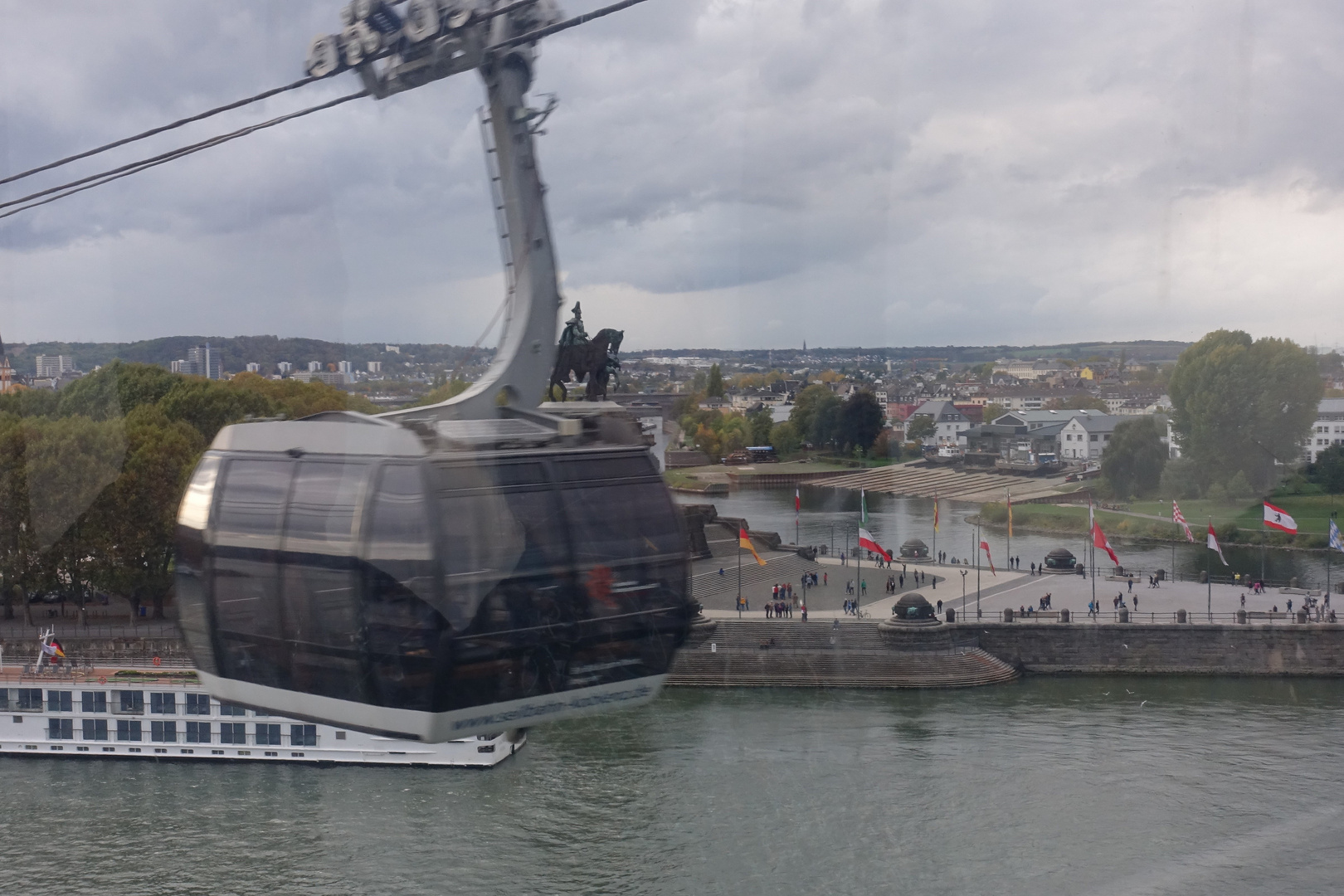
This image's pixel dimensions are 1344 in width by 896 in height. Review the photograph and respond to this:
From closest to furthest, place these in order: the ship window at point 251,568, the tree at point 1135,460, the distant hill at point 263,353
A: the ship window at point 251,568
the distant hill at point 263,353
the tree at point 1135,460

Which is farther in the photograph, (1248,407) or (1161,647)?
(1248,407)

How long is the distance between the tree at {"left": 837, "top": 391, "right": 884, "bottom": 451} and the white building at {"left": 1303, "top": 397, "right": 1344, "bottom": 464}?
7.57 metres

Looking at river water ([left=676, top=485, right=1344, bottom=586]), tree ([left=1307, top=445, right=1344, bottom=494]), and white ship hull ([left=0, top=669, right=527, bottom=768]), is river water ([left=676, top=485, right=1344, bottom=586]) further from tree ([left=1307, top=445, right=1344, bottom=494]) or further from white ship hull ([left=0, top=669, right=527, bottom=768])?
white ship hull ([left=0, top=669, right=527, bottom=768])

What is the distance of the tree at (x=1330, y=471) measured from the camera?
1966 cm

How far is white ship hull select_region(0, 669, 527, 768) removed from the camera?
28.7 feet

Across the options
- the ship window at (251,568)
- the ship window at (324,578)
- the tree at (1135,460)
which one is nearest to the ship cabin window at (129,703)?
the ship window at (251,568)

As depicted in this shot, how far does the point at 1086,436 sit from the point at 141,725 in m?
20.1

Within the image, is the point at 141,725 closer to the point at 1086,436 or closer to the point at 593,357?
the point at 593,357

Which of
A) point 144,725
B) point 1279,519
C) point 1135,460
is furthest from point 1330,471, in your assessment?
point 144,725

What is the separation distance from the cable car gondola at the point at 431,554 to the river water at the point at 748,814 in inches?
159

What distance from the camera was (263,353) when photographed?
20.9 feet

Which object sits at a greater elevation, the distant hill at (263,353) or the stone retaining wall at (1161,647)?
the distant hill at (263,353)

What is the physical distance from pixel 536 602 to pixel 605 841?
490cm

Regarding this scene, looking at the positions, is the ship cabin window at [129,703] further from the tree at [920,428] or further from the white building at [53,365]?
the tree at [920,428]
